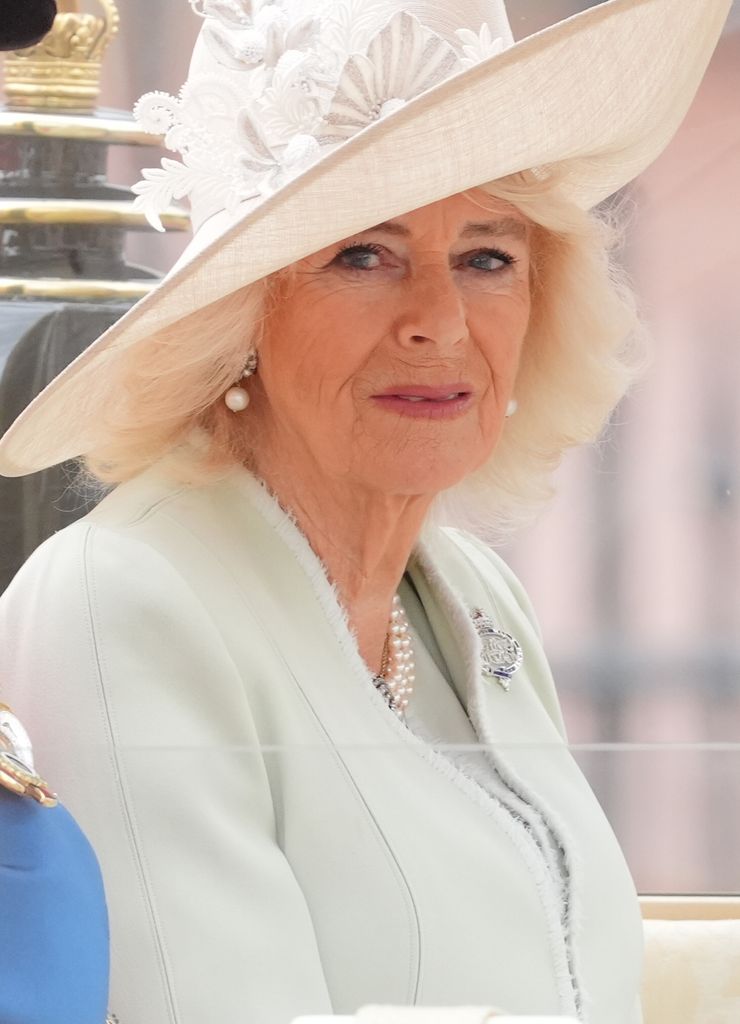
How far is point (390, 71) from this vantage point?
3.51ft

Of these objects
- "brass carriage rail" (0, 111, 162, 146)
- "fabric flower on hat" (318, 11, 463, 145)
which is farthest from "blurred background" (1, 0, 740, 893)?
"fabric flower on hat" (318, 11, 463, 145)

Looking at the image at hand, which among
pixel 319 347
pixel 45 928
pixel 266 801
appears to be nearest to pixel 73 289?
pixel 319 347

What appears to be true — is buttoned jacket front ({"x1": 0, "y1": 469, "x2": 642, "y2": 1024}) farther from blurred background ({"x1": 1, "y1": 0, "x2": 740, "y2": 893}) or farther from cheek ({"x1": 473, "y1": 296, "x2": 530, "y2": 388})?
blurred background ({"x1": 1, "y1": 0, "x2": 740, "y2": 893})

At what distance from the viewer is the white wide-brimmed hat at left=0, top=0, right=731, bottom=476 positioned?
0.94 m

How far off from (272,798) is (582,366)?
653 mm

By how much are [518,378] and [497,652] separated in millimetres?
256

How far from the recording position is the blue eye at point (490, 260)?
119 centimetres

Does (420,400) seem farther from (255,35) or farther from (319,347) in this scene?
(255,35)

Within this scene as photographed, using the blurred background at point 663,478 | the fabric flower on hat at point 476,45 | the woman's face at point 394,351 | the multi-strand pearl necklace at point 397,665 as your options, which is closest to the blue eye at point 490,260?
the woman's face at point 394,351

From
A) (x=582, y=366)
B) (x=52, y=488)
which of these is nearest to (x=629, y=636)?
(x=582, y=366)

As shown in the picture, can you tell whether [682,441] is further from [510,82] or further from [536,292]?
[510,82]

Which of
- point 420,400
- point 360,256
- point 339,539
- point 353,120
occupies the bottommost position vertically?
point 339,539

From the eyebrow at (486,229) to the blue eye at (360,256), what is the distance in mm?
12

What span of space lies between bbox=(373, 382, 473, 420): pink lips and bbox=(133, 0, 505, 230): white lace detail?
0.19 m
